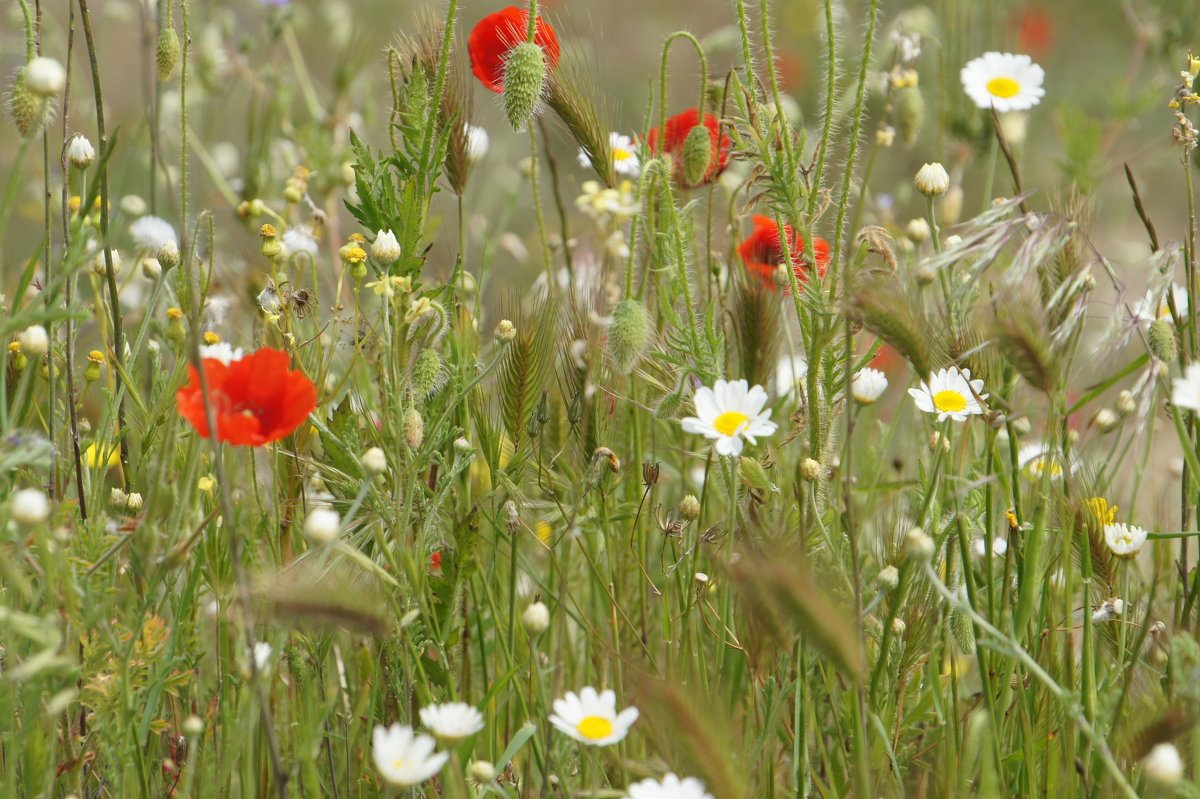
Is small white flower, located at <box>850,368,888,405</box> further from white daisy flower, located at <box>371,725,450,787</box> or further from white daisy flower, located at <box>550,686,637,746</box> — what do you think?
white daisy flower, located at <box>371,725,450,787</box>

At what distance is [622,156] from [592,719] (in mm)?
975

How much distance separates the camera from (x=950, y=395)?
4.50ft

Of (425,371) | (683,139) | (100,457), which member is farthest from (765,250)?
(100,457)

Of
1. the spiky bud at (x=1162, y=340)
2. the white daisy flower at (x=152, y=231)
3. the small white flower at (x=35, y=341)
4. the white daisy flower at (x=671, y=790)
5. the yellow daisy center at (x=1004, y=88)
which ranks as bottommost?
the white daisy flower at (x=671, y=790)

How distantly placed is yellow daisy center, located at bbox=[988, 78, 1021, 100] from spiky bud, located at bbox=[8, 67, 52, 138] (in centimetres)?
117

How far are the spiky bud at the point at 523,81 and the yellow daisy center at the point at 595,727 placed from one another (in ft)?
2.14

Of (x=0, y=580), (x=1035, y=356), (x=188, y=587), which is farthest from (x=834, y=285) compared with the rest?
(x=0, y=580)

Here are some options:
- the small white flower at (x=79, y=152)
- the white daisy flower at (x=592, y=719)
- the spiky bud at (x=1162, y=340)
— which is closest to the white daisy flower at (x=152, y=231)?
the small white flower at (x=79, y=152)

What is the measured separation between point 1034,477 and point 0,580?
4.02 ft

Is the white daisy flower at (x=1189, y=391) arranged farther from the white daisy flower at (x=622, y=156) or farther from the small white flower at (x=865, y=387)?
the white daisy flower at (x=622, y=156)

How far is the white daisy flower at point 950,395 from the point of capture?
4.35ft

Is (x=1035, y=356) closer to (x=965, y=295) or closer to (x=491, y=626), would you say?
(x=965, y=295)

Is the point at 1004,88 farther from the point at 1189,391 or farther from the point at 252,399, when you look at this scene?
the point at 252,399

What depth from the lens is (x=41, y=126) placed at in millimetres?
1124
